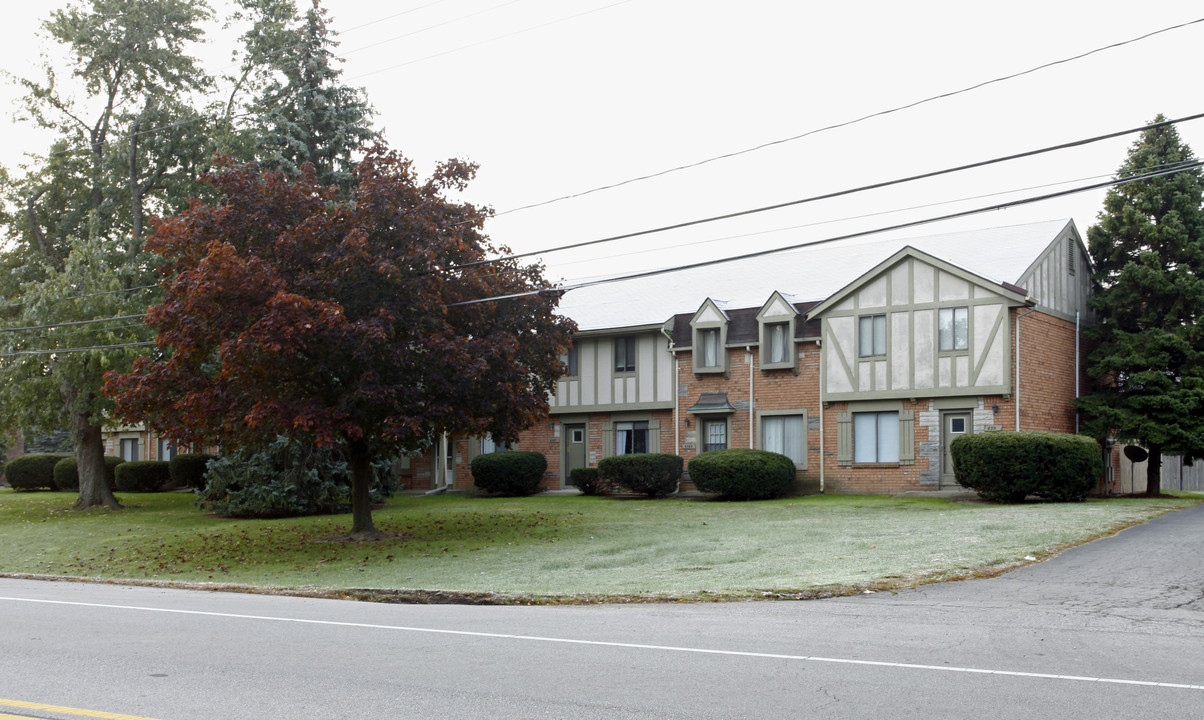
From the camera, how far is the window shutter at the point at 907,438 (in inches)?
1179

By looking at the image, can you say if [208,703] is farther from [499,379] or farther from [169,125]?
[169,125]

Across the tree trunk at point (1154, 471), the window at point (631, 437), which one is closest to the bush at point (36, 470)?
the window at point (631, 437)

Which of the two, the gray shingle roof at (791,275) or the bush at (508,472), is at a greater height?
the gray shingle roof at (791,275)

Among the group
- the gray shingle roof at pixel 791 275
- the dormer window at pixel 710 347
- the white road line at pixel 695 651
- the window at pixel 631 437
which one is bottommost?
the white road line at pixel 695 651

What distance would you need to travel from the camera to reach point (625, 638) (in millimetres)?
10109

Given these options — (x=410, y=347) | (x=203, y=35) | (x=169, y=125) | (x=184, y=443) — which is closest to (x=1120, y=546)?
(x=410, y=347)

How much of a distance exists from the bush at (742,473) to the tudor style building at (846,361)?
1.51 m

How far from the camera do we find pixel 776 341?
3259 centimetres

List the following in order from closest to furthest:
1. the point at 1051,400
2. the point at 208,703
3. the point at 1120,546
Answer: the point at 208,703, the point at 1120,546, the point at 1051,400

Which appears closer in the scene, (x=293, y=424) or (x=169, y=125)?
(x=293, y=424)

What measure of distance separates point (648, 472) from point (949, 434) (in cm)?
887

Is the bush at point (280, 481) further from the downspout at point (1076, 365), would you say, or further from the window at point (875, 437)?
the downspout at point (1076, 365)

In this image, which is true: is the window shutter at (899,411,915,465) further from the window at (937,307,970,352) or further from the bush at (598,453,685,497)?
the bush at (598,453,685,497)

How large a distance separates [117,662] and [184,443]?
43.5 feet
